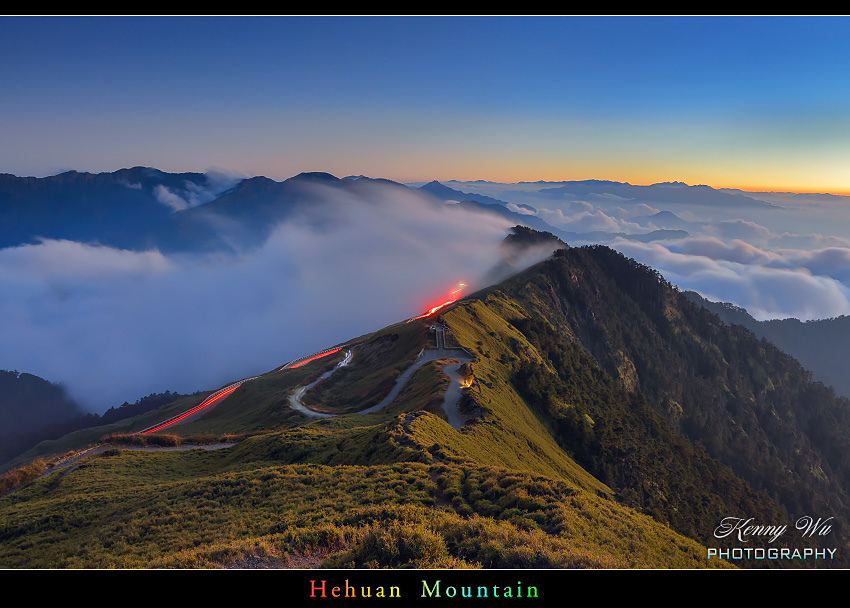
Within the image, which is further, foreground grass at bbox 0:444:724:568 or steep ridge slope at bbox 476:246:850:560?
steep ridge slope at bbox 476:246:850:560

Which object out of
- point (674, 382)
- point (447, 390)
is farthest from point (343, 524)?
point (674, 382)

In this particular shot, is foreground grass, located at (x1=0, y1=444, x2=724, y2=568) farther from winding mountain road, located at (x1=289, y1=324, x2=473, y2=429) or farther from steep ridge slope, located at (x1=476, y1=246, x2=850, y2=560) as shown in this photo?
steep ridge slope, located at (x1=476, y1=246, x2=850, y2=560)

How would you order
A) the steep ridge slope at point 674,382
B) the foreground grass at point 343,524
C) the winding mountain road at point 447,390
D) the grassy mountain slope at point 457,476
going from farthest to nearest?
the steep ridge slope at point 674,382
the winding mountain road at point 447,390
the grassy mountain slope at point 457,476
the foreground grass at point 343,524

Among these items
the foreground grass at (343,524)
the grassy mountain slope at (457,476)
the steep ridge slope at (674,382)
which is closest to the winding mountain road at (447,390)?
the grassy mountain slope at (457,476)

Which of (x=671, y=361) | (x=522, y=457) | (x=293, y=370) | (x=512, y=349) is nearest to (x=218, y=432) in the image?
(x=293, y=370)

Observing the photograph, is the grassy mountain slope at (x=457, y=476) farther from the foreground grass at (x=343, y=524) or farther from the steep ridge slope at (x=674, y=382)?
the steep ridge slope at (x=674, y=382)

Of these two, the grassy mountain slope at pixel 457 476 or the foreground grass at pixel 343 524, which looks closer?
the foreground grass at pixel 343 524

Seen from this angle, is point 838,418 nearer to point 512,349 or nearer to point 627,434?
point 627,434

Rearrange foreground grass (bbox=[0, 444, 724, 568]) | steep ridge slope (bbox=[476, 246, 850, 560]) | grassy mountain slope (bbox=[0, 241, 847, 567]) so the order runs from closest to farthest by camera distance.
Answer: foreground grass (bbox=[0, 444, 724, 568]) → grassy mountain slope (bbox=[0, 241, 847, 567]) → steep ridge slope (bbox=[476, 246, 850, 560])

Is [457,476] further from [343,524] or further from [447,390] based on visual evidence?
[447,390]

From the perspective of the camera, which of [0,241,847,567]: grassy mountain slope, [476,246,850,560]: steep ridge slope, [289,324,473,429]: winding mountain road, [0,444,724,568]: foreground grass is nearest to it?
[0,444,724,568]: foreground grass

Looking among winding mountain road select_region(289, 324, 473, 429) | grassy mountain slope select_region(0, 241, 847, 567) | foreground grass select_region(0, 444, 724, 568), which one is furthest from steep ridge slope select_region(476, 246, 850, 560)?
foreground grass select_region(0, 444, 724, 568)
